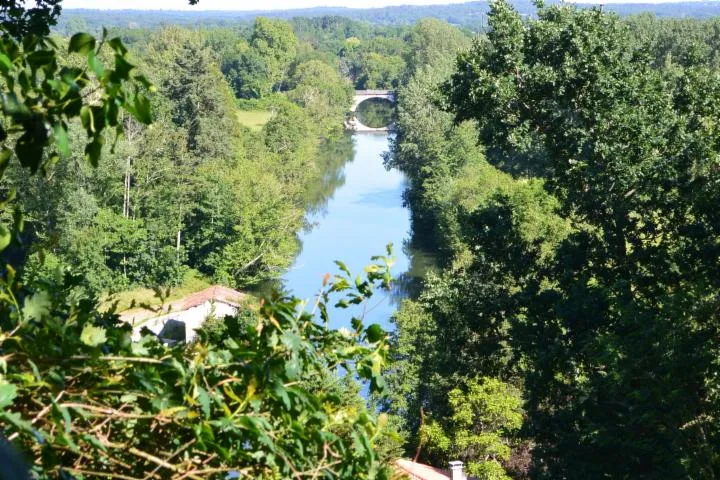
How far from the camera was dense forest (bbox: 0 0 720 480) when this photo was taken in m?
2.20

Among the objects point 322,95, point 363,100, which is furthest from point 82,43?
point 363,100

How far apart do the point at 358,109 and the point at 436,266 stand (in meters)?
48.8

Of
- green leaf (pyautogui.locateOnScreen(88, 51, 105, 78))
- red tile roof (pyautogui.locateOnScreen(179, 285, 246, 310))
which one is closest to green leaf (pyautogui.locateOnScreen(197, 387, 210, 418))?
green leaf (pyautogui.locateOnScreen(88, 51, 105, 78))

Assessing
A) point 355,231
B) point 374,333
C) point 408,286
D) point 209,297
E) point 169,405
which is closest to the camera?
point 169,405

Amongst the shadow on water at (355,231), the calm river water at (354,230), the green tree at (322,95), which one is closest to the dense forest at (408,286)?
the shadow on water at (355,231)

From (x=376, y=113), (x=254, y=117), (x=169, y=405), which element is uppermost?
(x=169, y=405)

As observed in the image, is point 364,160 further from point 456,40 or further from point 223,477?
point 223,477

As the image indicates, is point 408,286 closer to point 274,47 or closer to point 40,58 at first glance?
point 40,58

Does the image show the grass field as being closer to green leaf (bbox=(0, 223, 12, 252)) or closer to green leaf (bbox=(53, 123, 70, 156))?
green leaf (bbox=(0, 223, 12, 252))

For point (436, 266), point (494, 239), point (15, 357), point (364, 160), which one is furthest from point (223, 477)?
point (364, 160)

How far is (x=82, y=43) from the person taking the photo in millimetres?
1996

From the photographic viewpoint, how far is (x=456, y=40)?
7688 centimetres

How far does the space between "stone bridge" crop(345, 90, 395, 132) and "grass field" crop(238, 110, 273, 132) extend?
8.36 meters

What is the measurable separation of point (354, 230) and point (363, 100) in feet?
135
